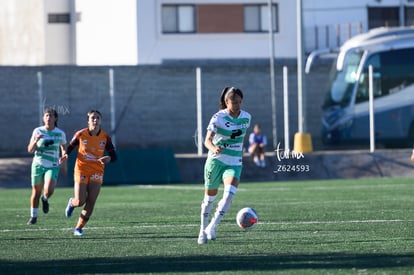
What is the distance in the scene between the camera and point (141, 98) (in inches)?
1687

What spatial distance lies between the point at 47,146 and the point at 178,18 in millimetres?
36478

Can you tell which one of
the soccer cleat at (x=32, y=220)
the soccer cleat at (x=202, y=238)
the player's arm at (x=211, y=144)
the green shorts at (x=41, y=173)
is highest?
the player's arm at (x=211, y=144)

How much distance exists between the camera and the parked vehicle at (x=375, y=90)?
140ft

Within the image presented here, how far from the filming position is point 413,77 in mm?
44094

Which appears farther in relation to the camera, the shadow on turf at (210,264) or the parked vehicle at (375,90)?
the parked vehicle at (375,90)

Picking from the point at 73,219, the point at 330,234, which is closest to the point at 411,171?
the point at 73,219

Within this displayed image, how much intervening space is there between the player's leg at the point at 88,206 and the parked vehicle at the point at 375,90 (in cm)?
2502

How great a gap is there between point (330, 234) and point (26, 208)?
10166mm

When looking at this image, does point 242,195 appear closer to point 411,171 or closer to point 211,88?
point 411,171

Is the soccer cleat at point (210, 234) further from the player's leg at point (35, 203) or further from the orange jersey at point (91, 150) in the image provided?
the player's leg at point (35, 203)

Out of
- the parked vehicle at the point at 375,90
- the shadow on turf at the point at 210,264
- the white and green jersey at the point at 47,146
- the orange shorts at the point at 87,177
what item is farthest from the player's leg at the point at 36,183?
the parked vehicle at the point at 375,90

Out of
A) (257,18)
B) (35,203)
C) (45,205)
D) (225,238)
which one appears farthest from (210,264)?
(257,18)

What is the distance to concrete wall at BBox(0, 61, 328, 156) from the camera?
132 ft

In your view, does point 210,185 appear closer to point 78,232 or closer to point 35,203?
point 78,232
